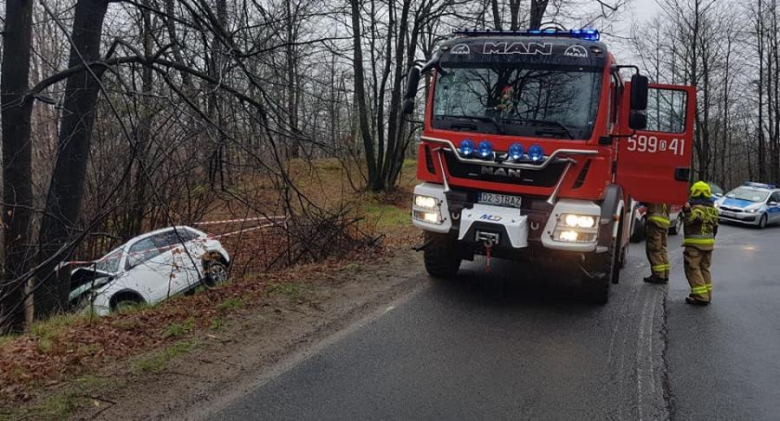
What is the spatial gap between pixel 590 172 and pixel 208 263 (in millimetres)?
7080

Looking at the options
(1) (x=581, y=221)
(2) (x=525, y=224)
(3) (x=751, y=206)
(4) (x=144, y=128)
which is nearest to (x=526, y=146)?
(2) (x=525, y=224)

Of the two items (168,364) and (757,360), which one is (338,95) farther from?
(757,360)

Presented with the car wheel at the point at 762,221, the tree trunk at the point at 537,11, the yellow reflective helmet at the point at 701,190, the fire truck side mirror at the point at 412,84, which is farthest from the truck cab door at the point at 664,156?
the car wheel at the point at 762,221

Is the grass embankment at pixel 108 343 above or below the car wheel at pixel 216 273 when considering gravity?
above

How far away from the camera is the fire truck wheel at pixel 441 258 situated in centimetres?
745

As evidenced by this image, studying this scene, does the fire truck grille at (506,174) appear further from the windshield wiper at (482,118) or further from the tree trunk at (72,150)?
the tree trunk at (72,150)

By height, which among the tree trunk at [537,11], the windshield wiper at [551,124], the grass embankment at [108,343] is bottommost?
the grass embankment at [108,343]

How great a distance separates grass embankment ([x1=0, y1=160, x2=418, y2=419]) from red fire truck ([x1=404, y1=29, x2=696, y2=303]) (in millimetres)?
2327

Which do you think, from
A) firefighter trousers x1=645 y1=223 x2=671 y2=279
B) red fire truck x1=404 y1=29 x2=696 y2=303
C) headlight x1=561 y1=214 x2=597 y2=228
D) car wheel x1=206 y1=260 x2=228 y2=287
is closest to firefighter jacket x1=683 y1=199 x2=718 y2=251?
→ firefighter trousers x1=645 y1=223 x2=671 y2=279

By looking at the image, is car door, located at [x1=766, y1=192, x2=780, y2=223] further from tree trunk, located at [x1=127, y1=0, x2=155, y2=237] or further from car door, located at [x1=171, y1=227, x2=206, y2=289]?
tree trunk, located at [x1=127, y1=0, x2=155, y2=237]

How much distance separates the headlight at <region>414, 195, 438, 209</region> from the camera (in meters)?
6.63

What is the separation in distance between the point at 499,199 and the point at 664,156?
4234 millimetres

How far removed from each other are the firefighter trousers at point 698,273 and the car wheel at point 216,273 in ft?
24.7

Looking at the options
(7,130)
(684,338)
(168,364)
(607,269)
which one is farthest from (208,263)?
(684,338)
